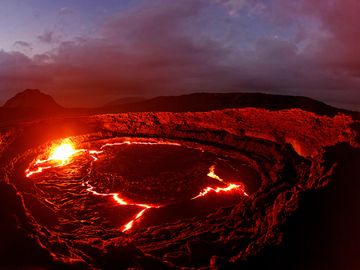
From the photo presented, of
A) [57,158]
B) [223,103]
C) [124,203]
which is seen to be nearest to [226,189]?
[124,203]

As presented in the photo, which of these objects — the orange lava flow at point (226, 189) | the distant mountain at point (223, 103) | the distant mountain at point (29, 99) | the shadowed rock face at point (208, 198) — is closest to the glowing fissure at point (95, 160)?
the orange lava flow at point (226, 189)

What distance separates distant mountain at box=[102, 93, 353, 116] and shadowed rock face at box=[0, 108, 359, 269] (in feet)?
1.53

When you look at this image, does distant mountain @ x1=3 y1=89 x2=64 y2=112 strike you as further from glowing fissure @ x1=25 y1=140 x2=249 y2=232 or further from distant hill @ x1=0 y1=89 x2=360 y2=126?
glowing fissure @ x1=25 y1=140 x2=249 y2=232

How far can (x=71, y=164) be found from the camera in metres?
15.5

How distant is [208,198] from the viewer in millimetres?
11352

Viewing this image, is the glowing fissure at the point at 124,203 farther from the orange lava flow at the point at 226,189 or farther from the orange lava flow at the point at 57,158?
the orange lava flow at the point at 57,158

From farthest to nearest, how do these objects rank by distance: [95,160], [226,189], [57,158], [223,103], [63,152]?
1. [223,103]
2. [63,152]
3. [57,158]
4. [95,160]
5. [226,189]

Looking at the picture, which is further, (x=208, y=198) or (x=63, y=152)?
(x=63, y=152)

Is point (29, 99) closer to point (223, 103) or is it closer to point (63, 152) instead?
point (63, 152)

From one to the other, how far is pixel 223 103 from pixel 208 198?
816 centimetres

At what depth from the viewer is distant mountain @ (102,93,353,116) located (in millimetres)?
14852

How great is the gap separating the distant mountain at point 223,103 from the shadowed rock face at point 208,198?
467mm

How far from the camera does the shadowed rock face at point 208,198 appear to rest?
6465mm

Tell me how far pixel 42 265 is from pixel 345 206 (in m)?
6.74
